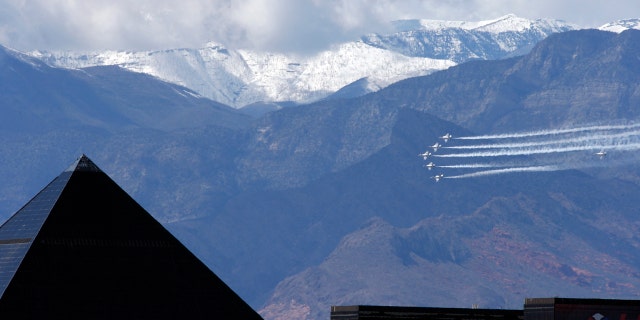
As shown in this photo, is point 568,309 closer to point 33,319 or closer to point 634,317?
point 634,317

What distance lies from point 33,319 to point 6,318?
10.2ft

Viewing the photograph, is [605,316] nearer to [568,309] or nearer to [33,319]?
[568,309]

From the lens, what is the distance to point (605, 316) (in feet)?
603

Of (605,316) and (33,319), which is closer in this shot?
(605,316)

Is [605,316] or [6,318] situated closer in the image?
[605,316]

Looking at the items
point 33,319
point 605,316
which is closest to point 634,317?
point 605,316

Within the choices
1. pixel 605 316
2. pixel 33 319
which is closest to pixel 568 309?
pixel 605 316

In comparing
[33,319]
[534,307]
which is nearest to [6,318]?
[33,319]

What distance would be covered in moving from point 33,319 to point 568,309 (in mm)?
57711

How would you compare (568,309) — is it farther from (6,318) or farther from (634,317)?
(6,318)

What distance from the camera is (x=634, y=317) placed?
185000mm

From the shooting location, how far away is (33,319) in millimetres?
199875

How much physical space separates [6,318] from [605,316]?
6347cm
